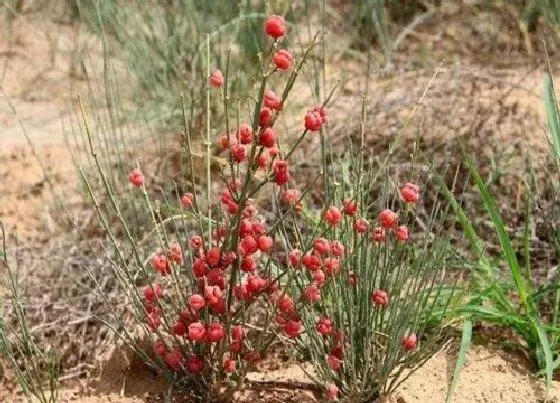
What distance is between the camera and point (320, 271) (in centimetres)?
212

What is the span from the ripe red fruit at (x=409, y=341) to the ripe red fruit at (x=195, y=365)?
0.42 m

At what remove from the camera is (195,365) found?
2270 millimetres

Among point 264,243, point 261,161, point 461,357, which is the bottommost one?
point 461,357

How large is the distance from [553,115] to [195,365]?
1.09 meters

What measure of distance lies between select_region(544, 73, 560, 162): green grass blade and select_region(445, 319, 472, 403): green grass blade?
1.56 feet

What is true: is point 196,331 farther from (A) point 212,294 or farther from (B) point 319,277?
(B) point 319,277

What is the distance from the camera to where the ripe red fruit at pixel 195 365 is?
227cm

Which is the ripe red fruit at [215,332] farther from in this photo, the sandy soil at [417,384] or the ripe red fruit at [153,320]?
the sandy soil at [417,384]

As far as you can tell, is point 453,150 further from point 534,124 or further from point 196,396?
point 196,396

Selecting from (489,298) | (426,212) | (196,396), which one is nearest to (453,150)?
(426,212)

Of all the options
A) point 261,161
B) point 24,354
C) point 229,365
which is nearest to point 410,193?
point 261,161

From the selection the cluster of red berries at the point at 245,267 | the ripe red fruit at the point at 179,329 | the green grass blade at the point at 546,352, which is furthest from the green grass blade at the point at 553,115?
the ripe red fruit at the point at 179,329

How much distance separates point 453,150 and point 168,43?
1102mm

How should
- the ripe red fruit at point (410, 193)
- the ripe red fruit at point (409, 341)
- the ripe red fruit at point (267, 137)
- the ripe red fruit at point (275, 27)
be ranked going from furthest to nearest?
the ripe red fruit at point (409, 341), the ripe red fruit at point (410, 193), the ripe red fruit at point (267, 137), the ripe red fruit at point (275, 27)
